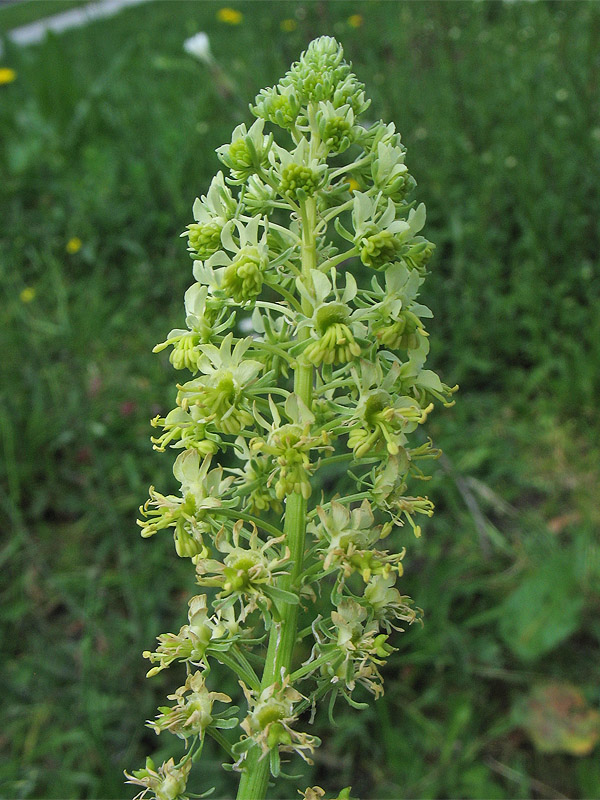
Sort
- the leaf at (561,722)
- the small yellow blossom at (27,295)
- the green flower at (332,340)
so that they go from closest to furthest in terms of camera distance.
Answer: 1. the green flower at (332,340)
2. the leaf at (561,722)
3. the small yellow blossom at (27,295)

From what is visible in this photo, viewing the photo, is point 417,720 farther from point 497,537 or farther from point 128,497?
point 128,497

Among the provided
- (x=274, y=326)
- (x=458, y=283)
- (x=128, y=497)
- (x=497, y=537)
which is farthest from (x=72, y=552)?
(x=458, y=283)

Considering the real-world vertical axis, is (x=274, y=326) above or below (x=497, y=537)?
above

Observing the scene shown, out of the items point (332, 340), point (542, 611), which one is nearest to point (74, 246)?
point (542, 611)

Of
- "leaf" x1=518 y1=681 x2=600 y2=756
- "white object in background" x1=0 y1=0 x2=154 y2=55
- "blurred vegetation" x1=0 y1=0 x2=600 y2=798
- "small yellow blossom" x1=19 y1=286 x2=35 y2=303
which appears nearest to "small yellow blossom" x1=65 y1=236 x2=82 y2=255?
"blurred vegetation" x1=0 y1=0 x2=600 y2=798

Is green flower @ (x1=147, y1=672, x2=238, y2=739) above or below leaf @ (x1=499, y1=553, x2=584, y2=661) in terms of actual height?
above

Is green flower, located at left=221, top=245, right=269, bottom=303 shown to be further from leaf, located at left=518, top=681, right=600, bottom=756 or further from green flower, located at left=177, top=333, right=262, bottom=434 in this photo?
leaf, located at left=518, top=681, right=600, bottom=756

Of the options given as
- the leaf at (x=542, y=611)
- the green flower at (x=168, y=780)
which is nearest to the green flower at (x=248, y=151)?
the green flower at (x=168, y=780)

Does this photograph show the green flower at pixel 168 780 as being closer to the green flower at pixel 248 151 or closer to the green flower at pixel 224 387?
the green flower at pixel 224 387
